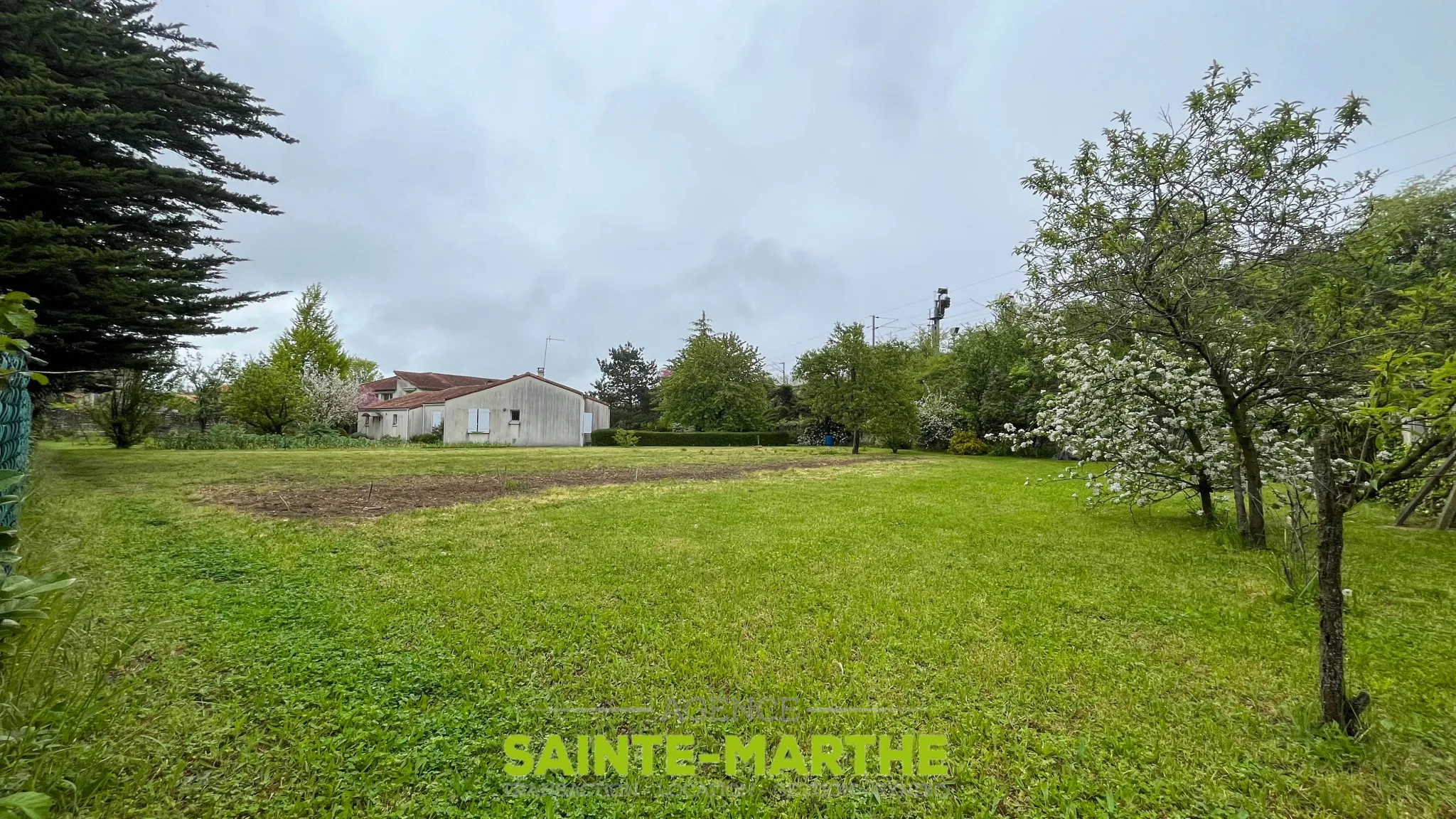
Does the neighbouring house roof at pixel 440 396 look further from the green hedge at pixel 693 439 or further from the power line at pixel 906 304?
the power line at pixel 906 304

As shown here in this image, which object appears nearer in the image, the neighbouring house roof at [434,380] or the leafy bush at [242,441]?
the leafy bush at [242,441]

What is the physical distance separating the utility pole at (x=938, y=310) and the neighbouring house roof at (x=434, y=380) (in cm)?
2985

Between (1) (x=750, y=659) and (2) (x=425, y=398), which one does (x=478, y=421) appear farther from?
(1) (x=750, y=659)

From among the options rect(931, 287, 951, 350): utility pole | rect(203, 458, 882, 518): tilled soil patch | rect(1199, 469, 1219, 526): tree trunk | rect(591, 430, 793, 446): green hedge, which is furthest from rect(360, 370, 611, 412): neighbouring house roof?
rect(1199, 469, 1219, 526): tree trunk

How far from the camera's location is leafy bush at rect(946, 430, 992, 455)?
838 inches

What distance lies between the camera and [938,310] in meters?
36.6

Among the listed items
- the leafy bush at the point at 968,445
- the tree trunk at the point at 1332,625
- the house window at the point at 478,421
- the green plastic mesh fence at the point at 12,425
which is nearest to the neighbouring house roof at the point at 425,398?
the house window at the point at 478,421

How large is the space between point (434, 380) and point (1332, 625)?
134 feet

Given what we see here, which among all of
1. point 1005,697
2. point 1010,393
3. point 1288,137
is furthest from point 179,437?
point 1010,393

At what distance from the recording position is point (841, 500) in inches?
326

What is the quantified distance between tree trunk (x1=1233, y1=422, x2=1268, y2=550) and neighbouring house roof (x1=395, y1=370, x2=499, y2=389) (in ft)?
111

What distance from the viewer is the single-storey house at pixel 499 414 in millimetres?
25562

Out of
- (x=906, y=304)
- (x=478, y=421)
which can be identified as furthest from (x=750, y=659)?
(x=906, y=304)

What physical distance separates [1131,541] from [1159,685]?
3.76 meters
